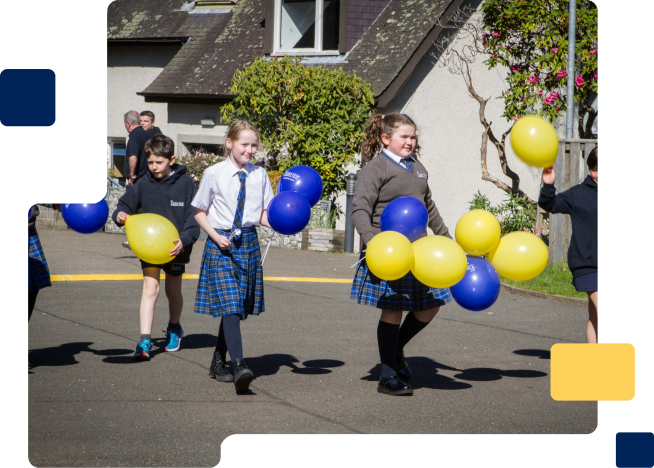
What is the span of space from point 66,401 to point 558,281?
6.53m

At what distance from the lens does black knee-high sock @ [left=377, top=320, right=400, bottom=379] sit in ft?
15.9

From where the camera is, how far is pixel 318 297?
28.2 feet

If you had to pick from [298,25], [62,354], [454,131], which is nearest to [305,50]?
[298,25]

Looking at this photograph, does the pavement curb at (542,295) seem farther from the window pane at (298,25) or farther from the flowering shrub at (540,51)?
the window pane at (298,25)

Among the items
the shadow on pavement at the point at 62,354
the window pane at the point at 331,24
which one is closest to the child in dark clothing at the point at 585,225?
the shadow on pavement at the point at 62,354

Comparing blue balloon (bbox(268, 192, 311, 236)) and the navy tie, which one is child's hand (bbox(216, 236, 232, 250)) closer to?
the navy tie

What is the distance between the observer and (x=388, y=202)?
187 inches

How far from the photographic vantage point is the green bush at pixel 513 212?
12.0 m

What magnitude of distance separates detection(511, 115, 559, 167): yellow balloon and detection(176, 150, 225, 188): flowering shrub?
31.9ft

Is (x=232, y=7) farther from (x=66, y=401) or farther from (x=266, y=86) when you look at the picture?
(x=66, y=401)

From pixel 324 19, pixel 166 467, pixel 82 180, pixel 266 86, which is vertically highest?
pixel 324 19

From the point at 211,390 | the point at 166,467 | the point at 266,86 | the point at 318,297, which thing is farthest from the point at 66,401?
the point at 266,86

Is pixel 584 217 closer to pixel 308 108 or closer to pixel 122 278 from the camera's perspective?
pixel 122 278

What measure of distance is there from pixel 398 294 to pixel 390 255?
→ 86 cm
